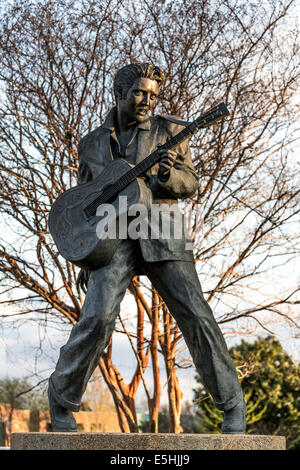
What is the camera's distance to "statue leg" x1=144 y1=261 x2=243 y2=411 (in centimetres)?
410

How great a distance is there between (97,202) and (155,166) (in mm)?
396

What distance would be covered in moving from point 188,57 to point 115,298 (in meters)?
6.35

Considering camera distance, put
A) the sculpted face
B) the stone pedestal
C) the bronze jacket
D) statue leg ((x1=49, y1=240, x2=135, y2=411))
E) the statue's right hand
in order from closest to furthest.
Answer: the stone pedestal
statue leg ((x1=49, y1=240, x2=135, y2=411))
the bronze jacket
the sculpted face
the statue's right hand

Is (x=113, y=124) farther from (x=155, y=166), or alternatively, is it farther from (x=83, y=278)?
(x=83, y=278)

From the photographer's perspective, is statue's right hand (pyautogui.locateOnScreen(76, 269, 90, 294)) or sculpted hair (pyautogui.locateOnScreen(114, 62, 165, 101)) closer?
sculpted hair (pyautogui.locateOnScreen(114, 62, 165, 101))

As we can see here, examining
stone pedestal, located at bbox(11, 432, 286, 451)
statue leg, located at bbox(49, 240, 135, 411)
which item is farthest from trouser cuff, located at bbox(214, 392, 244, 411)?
statue leg, located at bbox(49, 240, 135, 411)

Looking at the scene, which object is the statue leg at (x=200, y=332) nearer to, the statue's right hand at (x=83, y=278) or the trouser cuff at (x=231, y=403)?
the trouser cuff at (x=231, y=403)

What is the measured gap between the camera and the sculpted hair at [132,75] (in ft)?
14.6

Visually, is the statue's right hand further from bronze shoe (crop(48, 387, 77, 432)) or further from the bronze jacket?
bronze shoe (crop(48, 387, 77, 432))

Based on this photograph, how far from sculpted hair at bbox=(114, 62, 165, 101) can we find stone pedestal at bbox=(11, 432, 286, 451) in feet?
6.58

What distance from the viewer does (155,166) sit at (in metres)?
4.37

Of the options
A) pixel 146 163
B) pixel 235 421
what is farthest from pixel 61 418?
pixel 146 163

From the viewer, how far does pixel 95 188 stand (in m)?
4.38

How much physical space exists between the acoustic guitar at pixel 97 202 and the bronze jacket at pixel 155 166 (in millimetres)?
113
